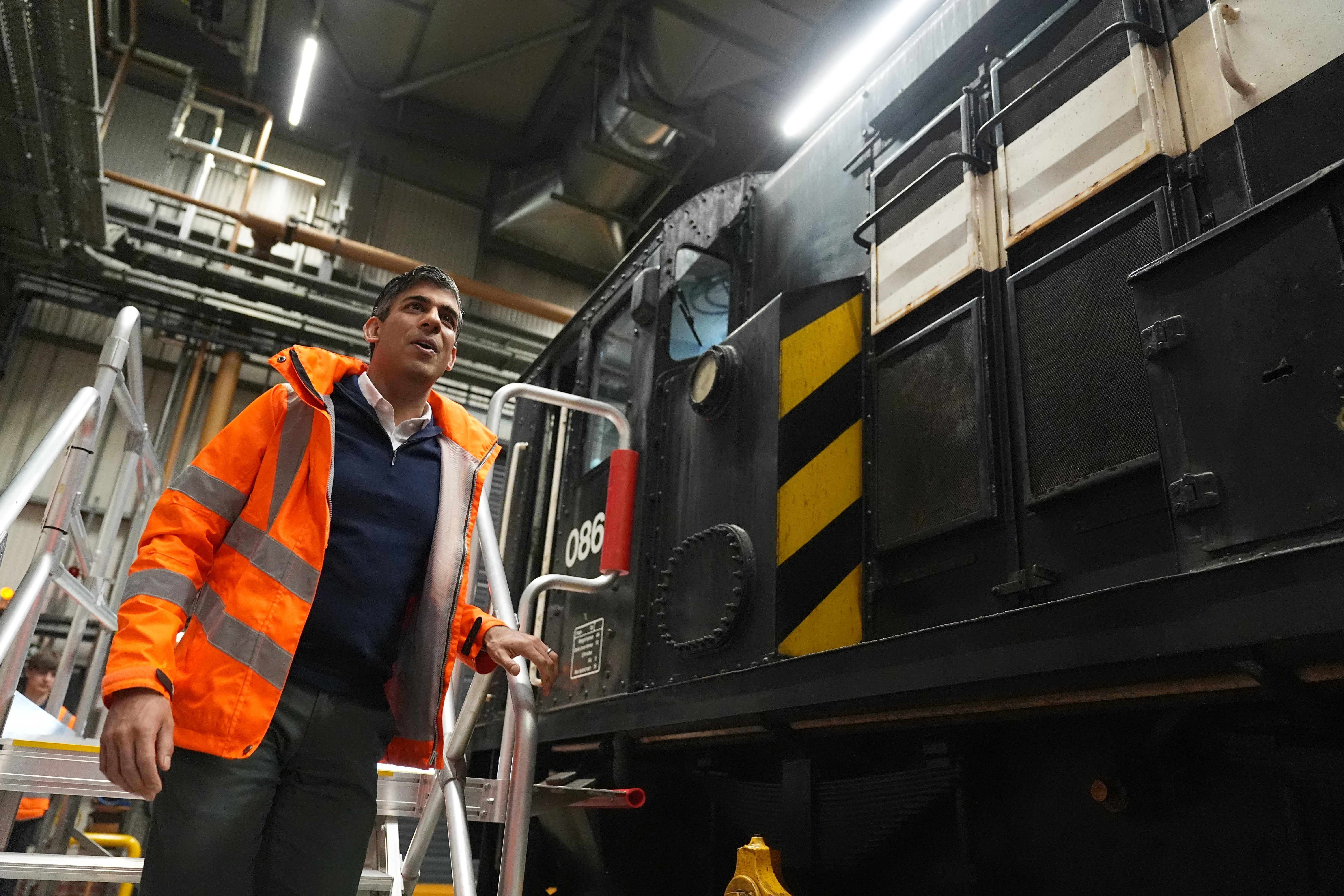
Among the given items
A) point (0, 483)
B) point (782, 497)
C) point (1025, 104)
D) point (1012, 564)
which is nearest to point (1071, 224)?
point (1025, 104)

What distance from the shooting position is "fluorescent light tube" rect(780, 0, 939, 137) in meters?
2.69

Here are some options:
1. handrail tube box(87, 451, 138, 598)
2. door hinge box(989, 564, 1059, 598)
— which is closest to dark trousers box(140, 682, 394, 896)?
door hinge box(989, 564, 1059, 598)

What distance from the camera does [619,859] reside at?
292 centimetres

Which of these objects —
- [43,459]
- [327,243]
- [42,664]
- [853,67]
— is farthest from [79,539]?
[327,243]

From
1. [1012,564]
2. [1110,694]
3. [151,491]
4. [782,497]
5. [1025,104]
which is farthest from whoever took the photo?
[151,491]

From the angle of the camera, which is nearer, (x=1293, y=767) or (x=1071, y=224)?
(x=1293, y=767)

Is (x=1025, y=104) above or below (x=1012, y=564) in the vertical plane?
above

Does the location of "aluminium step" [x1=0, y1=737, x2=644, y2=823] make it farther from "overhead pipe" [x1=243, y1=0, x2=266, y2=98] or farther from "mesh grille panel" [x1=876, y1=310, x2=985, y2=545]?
"overhead pipe" [x1=243, y1=0, x2=266, y2=98]

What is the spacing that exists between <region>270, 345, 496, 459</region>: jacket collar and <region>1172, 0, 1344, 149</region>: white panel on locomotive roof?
5.05ft

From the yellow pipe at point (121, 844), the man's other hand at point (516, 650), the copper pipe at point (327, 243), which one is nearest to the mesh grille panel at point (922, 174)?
the man's other hand at point (516, 650)

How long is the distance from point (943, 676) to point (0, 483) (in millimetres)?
10298

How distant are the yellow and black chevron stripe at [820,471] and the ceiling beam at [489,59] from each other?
7.29m

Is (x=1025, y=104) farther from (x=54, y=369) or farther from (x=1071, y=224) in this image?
(x=54, y=369)

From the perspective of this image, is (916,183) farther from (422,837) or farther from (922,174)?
(422,837)
